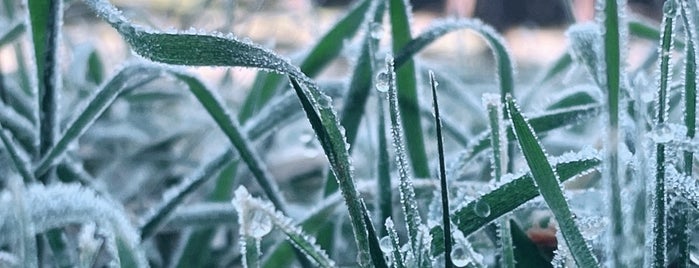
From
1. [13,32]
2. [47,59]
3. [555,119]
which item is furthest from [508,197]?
[13,32]

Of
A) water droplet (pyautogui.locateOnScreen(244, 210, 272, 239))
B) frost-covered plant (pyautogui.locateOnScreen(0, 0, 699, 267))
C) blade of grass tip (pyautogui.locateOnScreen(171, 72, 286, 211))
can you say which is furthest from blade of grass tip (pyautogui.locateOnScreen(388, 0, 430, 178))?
water droplet (pyautogui.locateOnScreen(244, 210, 272, 239))

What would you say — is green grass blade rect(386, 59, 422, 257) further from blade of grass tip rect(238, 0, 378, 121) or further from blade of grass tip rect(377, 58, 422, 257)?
blade of grass tip rect(238, 0, 378, 121)

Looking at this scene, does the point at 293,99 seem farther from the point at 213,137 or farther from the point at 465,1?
the point at 465,1

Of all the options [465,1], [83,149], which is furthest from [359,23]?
[465,1]

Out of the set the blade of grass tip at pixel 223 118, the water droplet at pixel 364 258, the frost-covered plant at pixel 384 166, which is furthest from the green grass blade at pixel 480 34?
the water droplet at pixel 364 258

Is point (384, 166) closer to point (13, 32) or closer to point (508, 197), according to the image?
point (508, 197)
